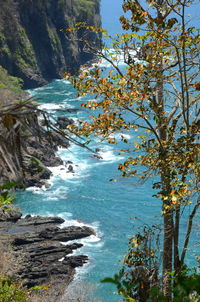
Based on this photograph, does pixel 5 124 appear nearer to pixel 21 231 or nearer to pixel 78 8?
pixel 21 231

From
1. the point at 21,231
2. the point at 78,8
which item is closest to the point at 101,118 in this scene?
the point at 21,231

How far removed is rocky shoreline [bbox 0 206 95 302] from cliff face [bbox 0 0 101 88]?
5747 cm

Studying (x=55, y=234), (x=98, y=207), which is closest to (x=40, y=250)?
(x=55, y=234)

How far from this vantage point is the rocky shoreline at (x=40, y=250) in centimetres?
2473

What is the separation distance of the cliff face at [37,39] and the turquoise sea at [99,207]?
44333mm

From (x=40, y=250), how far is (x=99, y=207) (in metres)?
9.96

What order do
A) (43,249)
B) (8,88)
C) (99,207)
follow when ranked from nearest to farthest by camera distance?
(43,249) → (99,207) → (8,88)

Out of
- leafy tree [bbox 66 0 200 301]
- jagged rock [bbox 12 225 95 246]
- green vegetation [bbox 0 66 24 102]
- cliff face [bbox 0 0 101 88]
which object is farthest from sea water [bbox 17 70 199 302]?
cliff face [bbox 0 0 101 88]

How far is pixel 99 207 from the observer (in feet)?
124

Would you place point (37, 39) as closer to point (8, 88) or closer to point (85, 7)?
point (85, 7)

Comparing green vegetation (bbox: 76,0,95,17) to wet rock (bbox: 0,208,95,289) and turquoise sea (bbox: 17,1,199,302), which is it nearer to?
turquoise sea (bbox: 17,1,199,302)

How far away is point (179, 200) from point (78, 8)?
126 m

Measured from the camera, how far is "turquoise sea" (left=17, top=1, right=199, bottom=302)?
2773 centimetres

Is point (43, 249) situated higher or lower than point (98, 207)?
lower
